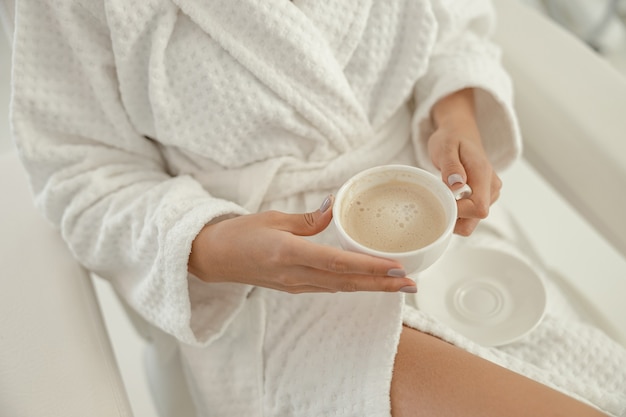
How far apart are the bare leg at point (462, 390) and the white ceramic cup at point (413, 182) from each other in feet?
0.55

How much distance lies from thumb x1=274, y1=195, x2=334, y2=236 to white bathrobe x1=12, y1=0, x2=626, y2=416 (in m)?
0.12

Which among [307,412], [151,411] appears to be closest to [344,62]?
[307,412]

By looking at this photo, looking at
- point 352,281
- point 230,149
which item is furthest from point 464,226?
point 230,149

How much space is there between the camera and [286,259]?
2.16 ft

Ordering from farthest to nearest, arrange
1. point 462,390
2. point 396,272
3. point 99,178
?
1. point 99,178
2. point 462,390
3. point 396,272

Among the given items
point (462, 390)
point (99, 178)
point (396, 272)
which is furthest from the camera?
point (99, 178)

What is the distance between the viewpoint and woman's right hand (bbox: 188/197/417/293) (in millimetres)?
607

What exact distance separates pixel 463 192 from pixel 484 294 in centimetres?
23

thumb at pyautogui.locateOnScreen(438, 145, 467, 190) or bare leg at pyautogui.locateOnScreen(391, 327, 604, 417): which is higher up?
thumb at pyautogui.locateOnScreen(438, 145, 467, 190)

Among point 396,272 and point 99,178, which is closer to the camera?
point 396,272

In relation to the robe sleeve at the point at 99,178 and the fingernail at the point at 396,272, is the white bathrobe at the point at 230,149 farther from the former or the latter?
the fingernail at the point at 396,272

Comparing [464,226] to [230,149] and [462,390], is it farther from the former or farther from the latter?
[230,149]

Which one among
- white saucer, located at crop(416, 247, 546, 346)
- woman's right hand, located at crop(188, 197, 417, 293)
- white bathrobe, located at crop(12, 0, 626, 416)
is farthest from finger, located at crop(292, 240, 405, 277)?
white saucer, located at crop(416, 247, 546, 346)

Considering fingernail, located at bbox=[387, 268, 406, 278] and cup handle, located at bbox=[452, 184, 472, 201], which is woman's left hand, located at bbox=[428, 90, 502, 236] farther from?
fingernail, located at bbox=[387, 268, 406, 278]
